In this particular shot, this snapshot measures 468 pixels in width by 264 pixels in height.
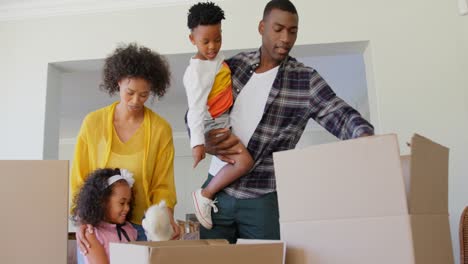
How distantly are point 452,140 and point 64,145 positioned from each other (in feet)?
17.7

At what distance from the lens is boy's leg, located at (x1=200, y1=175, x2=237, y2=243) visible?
1.30 meters

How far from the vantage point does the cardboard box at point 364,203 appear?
78 centimetres

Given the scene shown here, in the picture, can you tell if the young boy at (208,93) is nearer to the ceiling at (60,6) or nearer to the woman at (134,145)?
the woman at (134,145)

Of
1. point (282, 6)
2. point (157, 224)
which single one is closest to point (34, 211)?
point (157, 224)

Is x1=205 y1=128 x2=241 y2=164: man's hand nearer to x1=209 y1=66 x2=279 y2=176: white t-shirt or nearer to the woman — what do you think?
x1=209 y1=66 x2=279 y2=176: white t-shirt

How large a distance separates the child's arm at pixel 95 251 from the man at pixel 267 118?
0.30 meters

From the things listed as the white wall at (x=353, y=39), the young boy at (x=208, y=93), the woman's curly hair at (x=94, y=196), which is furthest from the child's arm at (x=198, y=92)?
the white wall at (x=353, y=39)

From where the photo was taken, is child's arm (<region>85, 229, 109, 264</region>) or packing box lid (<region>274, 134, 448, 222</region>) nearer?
packing box lid (<region>274, 134, 448, 222</region>)

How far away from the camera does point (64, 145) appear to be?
6.54 m

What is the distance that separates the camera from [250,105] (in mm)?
1303

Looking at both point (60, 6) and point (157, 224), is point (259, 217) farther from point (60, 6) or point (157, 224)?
point (60, 6)

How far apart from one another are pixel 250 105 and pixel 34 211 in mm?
625

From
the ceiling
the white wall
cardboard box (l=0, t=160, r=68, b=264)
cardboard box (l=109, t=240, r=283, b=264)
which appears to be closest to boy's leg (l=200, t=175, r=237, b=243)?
cardboard box (l=0, t=160, r=68, b=264)

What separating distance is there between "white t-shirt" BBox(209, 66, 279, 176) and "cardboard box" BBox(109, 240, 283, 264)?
52 cm
